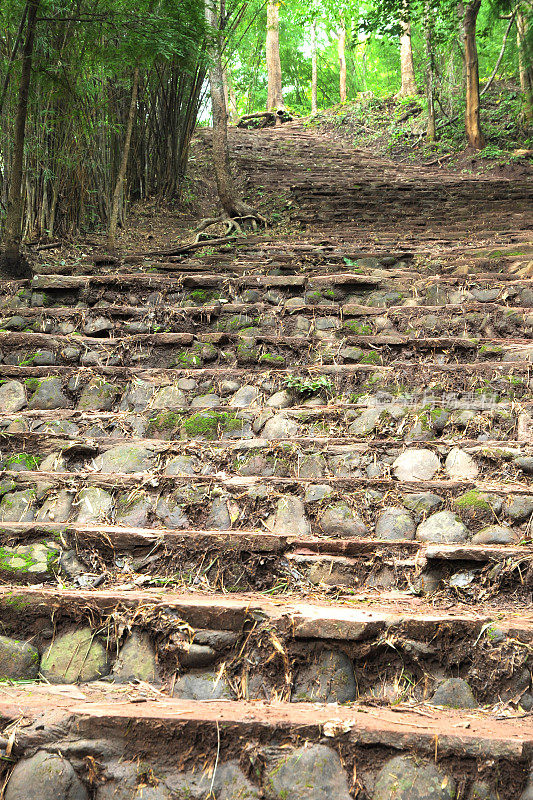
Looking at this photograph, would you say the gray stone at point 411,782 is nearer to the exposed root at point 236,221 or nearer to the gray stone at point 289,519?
the gray stone at point 289,519

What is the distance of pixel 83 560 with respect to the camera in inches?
74.4

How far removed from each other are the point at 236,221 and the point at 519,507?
18.7 feet

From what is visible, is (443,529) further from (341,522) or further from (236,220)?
(236,220)

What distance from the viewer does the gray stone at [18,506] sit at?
83.6 inches

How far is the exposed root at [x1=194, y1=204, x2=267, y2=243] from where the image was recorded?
665 cm

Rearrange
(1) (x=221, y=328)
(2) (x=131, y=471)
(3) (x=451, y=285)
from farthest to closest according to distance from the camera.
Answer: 1. (3) (x=451, y=285)
2. (1) (x=221, y=328)
3. (2) (x=131, y=471)

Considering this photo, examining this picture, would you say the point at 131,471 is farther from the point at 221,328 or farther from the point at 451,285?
the point at 451,285

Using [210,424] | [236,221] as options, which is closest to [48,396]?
[210,424]

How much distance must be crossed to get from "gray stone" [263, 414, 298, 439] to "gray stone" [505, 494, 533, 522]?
0.93 meters

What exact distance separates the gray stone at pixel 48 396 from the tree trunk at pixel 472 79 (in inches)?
447

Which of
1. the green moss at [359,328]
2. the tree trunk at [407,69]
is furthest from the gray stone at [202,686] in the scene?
the tree trunk at [407,69]

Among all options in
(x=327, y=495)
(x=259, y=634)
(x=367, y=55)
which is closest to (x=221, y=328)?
(x=327, y=495)

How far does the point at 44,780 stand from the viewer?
1223 mm

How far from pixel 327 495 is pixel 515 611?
0.73m
